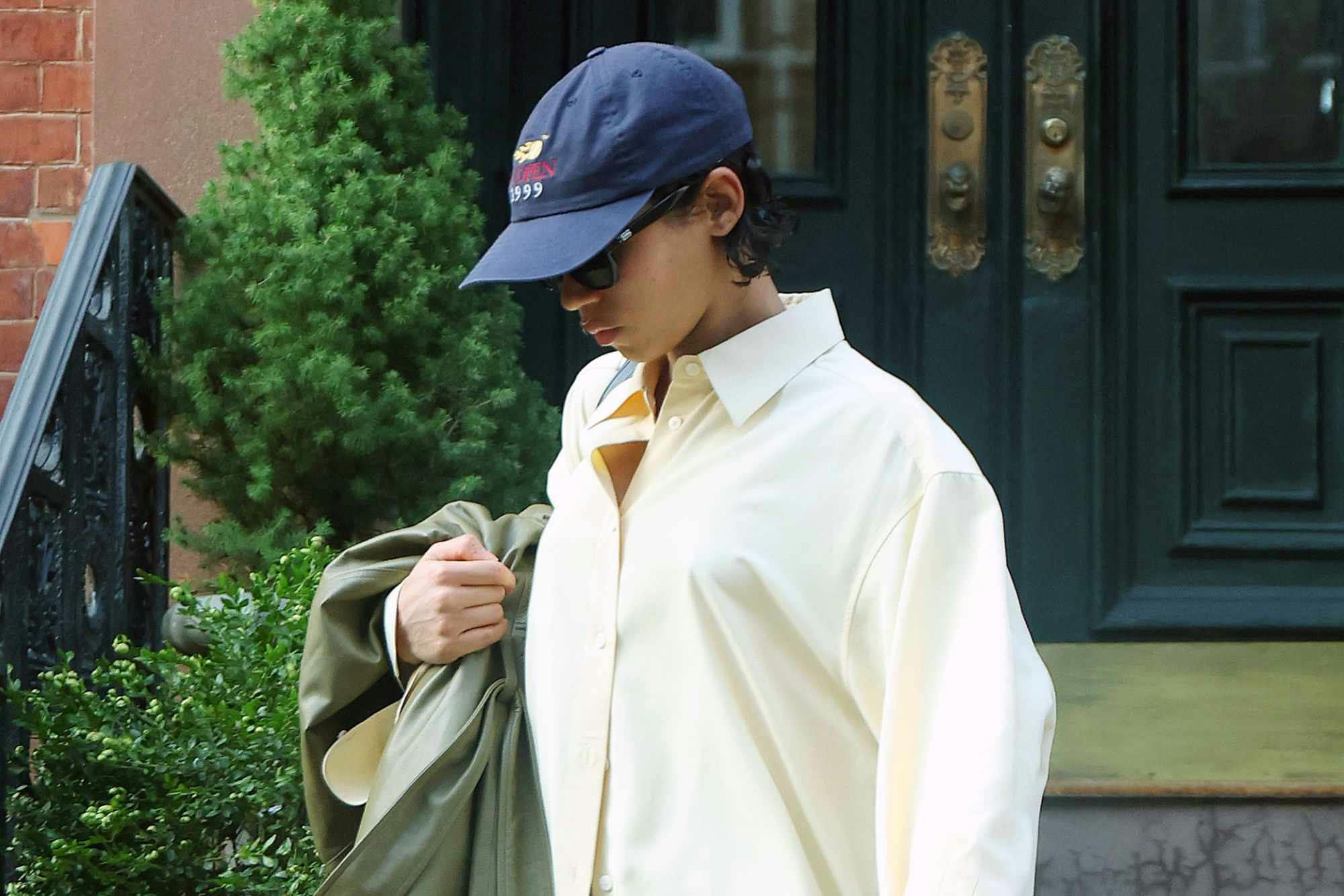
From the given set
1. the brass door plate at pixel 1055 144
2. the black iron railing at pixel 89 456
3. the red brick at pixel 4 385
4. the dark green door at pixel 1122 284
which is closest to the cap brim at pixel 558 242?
the black iron railing at pixel 89 456

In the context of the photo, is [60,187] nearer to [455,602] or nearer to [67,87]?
[67,87]

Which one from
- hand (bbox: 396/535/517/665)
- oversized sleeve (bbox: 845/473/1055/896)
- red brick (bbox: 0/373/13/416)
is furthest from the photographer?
red brick (bbox: 0/373/13/416)

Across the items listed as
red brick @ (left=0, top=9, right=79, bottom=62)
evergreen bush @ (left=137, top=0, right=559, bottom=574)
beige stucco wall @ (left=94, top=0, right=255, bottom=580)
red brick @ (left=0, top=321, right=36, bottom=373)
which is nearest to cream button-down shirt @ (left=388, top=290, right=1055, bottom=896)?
evergreen bush @ (left=137, top=0, right=559, bottom=574)

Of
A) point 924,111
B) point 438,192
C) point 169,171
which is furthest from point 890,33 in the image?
point 169,171

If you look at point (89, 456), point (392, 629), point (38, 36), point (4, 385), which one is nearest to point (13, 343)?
point (4, 385)

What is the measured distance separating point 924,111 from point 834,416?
9.32ft

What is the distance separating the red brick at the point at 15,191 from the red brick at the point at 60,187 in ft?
0.08

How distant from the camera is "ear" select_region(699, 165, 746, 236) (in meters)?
1.78

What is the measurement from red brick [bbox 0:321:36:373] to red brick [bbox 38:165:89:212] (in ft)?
0.98

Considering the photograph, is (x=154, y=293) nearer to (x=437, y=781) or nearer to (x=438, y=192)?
(x=438, y=192)

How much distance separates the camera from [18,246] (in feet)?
13.6

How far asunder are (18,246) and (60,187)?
0.18m

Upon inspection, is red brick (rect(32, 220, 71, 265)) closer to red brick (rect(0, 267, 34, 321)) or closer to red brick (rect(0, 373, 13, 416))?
red brick (rect(0, 267, 34, 321))

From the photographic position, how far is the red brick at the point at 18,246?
13.6 ft
